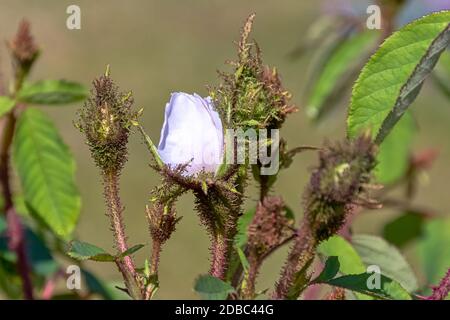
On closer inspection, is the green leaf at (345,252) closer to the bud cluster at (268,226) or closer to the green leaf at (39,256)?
the bud cluster at (268,226)

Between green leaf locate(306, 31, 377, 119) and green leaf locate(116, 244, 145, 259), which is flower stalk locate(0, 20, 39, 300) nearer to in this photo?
green leaf locate(116, 244, 145, 259)

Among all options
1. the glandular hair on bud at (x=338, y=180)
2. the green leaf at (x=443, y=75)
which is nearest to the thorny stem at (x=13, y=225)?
the glandular hair on bud at (x=338, y=180)

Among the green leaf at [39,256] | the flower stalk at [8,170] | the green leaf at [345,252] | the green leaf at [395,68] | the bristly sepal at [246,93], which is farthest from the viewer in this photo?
the green leaf at [39,256]

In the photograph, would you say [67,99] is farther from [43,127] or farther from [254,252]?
[254,252]

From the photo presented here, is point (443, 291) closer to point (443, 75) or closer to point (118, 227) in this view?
point (118, 227)

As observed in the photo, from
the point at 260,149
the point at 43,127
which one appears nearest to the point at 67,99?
the point at 43,127
